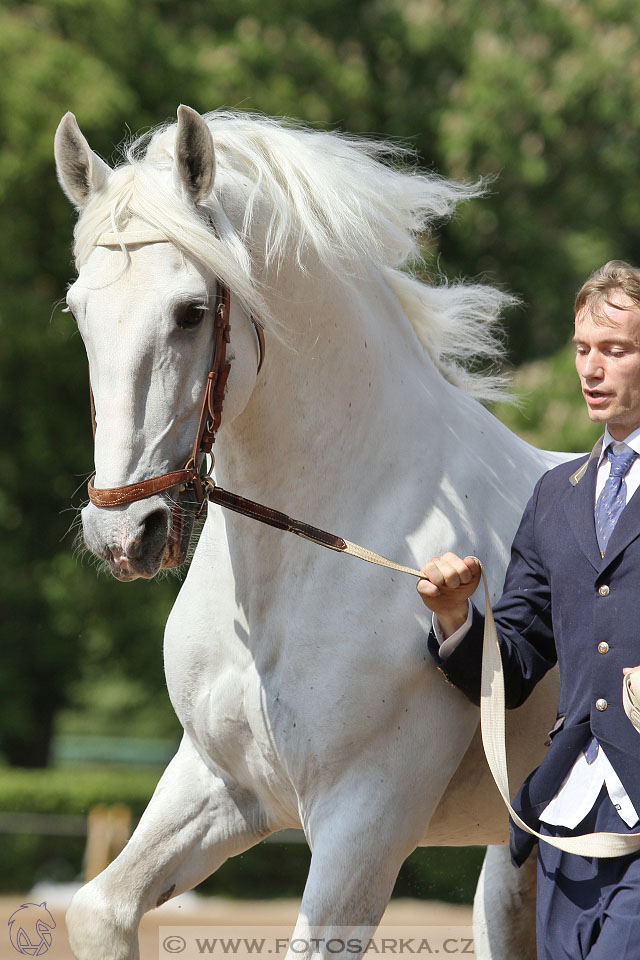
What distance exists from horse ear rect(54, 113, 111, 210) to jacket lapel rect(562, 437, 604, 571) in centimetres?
150

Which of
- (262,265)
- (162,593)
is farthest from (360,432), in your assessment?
(162,593)

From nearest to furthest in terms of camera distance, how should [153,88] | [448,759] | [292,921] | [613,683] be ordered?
[613,683], [448,759], [292,921], [153,88]

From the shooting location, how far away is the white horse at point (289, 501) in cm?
290

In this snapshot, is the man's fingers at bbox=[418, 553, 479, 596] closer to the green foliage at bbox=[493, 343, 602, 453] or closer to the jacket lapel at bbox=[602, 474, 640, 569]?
the jacket lapel at bbox=[602, 474, 640, 569]

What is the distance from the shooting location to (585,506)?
291 cm

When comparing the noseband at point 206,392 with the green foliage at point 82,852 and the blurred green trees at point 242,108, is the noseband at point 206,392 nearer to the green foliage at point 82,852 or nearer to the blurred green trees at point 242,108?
the blurred green trees at point 242,108

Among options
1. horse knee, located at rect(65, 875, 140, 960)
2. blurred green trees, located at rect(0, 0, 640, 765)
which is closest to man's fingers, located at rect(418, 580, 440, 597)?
horse knee, located at rect(65, 875, 140, 960)

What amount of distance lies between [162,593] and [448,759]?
887 centimetres

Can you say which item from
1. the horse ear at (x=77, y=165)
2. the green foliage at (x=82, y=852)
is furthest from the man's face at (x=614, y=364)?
the green foliage at (x=82, y=852)

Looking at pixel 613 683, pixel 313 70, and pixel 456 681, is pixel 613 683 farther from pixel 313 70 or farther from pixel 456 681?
pixel 313 70

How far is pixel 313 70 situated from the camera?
41.4 ft

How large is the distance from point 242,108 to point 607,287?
9143mm

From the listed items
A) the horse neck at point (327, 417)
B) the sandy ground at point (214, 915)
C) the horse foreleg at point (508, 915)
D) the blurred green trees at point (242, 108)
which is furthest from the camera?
the blurred green trees at point (242, 108)

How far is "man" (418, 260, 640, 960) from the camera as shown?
266cm
